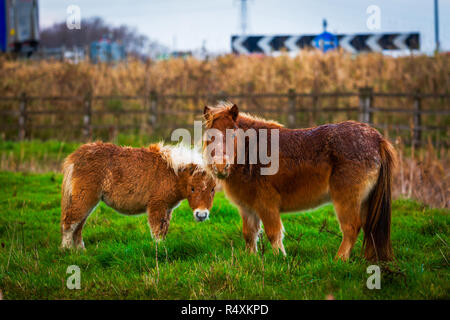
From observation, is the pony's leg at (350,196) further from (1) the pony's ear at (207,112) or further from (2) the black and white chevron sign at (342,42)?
(2) the black and white chevron sign at (342,42)

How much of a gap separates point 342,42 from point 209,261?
18037 mm

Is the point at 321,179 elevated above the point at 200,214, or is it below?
above

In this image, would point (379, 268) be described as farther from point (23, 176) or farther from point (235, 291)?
point (23, 176)

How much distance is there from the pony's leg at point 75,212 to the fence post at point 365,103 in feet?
41.3

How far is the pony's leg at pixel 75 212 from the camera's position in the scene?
585 centimetres

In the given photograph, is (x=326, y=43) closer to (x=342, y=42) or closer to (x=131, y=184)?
(x=342, y=42)

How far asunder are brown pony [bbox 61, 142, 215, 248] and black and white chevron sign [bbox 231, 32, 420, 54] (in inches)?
646

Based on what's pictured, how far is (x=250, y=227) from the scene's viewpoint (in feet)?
18.0

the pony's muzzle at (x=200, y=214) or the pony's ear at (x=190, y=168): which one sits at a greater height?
the pony's ear at (x=190, y=168)

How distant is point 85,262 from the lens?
5.38m

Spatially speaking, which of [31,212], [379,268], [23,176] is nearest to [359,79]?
[23,176]

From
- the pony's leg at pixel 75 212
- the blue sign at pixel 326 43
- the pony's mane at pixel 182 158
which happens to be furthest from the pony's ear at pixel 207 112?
the blue sign at pixel 326 43

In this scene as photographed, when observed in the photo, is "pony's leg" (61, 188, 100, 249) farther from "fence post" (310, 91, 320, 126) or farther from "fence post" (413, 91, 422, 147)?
"fence post" (413, 91, 422, 147)

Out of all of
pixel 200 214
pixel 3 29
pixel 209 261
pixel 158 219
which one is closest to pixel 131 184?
pixel 158 219
